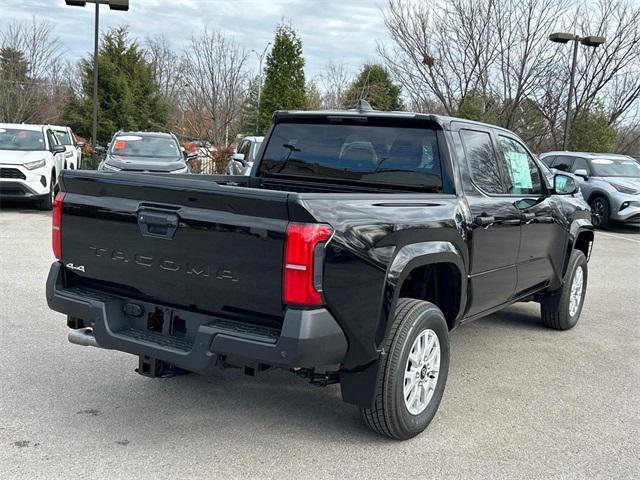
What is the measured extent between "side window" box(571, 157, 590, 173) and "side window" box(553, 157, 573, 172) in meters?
0.12

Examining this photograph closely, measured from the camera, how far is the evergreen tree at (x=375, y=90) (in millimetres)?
26438

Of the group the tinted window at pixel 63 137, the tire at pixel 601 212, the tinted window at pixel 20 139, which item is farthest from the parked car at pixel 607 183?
the tinted window at pixel 63 137

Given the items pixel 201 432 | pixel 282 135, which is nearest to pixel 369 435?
pixel 201 432

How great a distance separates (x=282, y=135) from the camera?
5.05m

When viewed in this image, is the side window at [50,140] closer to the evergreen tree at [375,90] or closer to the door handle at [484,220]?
the door handle at [484,220]

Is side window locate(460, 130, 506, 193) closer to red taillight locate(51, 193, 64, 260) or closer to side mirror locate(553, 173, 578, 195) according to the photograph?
side mirror locate(553, 173, 578, 195)

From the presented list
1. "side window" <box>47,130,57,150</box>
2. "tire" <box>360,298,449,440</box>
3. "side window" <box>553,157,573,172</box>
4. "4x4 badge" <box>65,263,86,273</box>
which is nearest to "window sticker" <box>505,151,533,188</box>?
"tire" <box>360,298,449,440</box>

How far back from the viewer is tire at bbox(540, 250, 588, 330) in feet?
20.4

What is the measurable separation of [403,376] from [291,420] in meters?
0.85

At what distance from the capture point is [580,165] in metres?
16.5

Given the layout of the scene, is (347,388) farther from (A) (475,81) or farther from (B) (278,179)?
(A) (475,81)

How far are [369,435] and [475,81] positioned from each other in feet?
72.6

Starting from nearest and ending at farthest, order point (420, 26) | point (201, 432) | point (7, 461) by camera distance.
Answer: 1. point (7, 461)
2. point (201, 432)
3. point (420, 26)

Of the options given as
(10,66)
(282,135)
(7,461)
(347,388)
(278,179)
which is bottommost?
(7,461)
